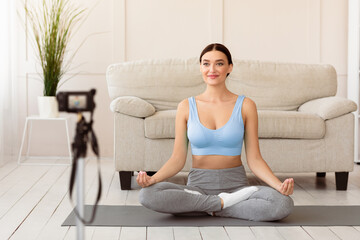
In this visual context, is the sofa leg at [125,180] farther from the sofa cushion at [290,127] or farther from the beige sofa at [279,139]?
the sofa cushion at [290,127]

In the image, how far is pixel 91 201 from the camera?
304 cm

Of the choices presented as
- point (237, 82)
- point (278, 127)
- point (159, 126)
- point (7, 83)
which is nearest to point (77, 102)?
point (159, 126)

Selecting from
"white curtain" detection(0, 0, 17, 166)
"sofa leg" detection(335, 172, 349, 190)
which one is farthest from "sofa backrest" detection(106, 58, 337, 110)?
"white curtain" detection(0, 0, 17, 166)

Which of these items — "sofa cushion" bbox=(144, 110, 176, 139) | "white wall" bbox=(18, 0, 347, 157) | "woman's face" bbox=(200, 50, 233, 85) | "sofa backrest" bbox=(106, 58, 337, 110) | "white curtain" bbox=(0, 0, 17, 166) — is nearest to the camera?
"woman's face" bbox=(200, 50, 233, 85)

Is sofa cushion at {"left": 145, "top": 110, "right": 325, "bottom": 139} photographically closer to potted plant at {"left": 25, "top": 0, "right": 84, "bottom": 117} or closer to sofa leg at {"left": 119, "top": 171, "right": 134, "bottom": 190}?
sofa leg at {"left": 119, "top": 171, "right": 134, "bottom": 190}

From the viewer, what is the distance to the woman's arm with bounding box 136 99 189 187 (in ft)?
8.20

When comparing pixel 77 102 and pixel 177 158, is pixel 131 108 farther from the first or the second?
pixel 77 102

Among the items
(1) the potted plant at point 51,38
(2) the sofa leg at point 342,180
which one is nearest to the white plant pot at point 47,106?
(1) the potted plant at point 51,38

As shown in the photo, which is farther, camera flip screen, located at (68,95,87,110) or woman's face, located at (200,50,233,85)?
woman's face, located at (200,50,233,85)

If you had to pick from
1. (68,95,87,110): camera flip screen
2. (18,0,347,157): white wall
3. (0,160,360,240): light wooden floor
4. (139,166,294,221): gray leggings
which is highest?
(18,0,347,157): white wall

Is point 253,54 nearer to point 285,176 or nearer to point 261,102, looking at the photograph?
point 261,102

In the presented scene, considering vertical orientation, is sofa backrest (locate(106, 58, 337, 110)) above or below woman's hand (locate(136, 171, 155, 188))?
above

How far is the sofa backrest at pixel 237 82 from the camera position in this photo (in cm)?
400

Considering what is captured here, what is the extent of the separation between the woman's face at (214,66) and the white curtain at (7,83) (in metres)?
2.36
